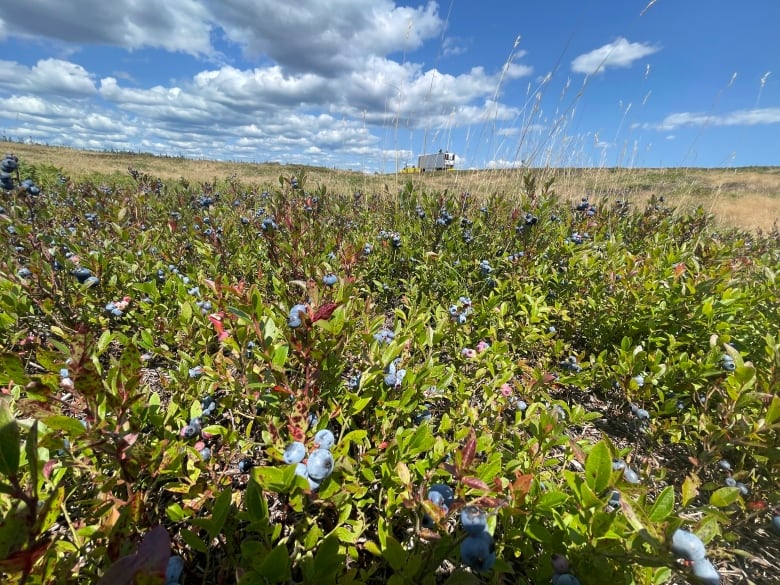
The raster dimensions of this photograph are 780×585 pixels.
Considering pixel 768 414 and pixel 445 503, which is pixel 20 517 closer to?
pixel 445 503

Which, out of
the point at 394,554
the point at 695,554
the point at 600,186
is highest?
the point at 600,186

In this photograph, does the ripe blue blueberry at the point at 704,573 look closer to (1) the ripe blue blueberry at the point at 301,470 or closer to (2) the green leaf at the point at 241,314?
(1) the ripe blue blueberry at the point at 301,470

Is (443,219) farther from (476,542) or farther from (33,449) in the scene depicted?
(33,449)

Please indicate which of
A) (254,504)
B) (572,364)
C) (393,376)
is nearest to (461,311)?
(572,364)

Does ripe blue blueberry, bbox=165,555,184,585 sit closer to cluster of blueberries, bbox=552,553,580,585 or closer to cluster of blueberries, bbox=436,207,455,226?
cluster of blueberries, bbox=552,553,580,585

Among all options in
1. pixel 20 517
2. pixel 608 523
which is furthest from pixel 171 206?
pixel 608 523

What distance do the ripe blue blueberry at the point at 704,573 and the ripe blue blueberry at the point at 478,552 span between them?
0.36 m

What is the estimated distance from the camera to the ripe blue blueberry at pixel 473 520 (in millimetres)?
733

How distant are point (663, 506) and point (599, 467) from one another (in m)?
0.13

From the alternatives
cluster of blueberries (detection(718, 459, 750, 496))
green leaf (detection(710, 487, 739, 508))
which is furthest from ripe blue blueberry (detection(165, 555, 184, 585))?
cluster of blueberries (detection(718, 459, 750, 496))

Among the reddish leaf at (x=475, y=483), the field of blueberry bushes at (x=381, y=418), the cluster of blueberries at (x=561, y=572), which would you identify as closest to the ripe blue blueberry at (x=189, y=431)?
the field of blueberry bushes at (x=381, y=418)

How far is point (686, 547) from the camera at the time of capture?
604mm

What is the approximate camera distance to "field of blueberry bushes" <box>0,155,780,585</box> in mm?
820

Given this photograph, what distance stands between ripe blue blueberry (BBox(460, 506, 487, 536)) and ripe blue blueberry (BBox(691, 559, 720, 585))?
14.3 inches
